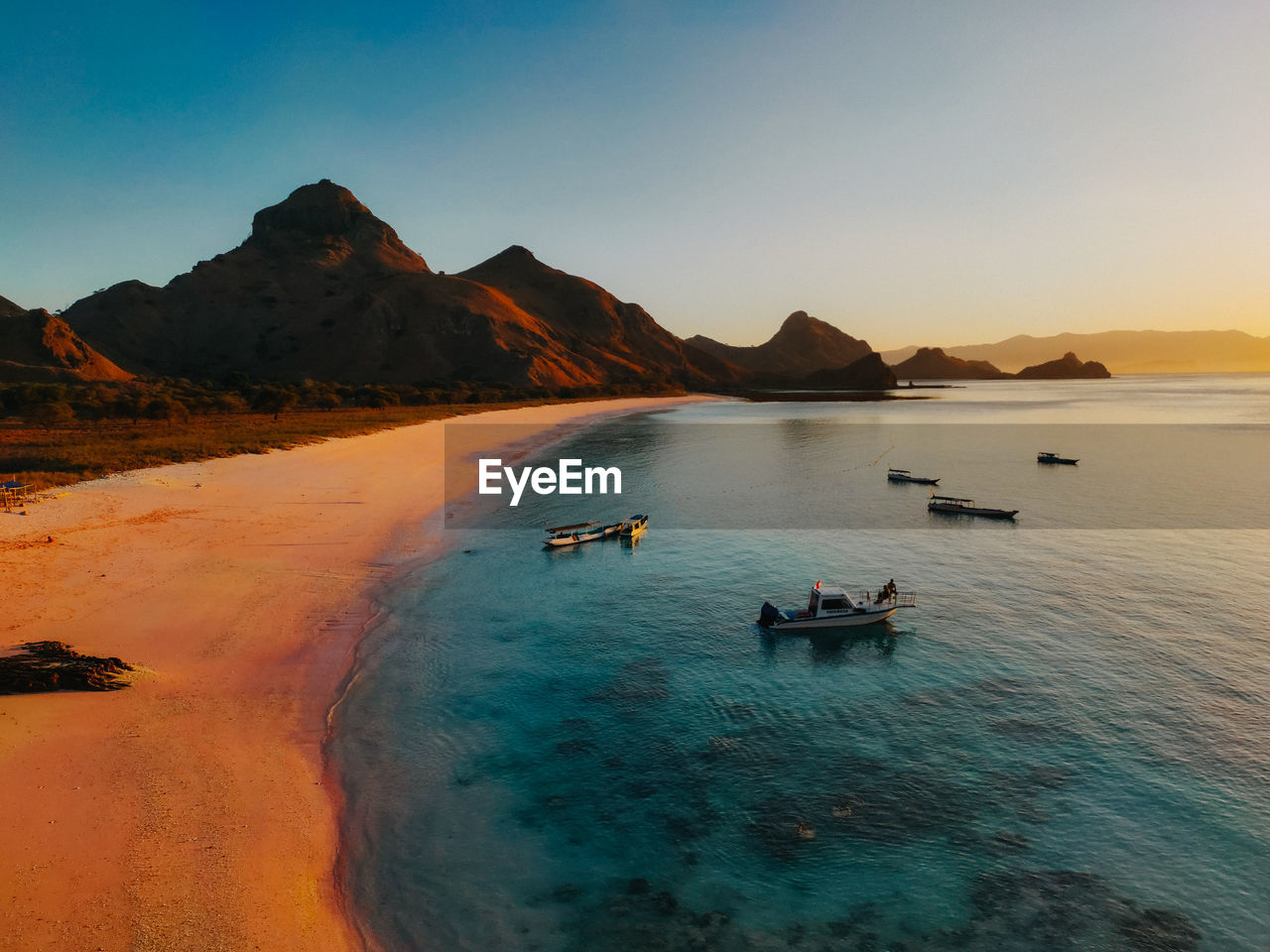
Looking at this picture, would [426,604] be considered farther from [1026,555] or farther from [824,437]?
[824,437]

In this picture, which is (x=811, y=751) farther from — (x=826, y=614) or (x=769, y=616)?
(x=826, y=614)

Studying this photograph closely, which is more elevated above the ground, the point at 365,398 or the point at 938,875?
the point at 365,398

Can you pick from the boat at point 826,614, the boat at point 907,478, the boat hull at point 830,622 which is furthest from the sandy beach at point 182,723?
the boat at point 907,478

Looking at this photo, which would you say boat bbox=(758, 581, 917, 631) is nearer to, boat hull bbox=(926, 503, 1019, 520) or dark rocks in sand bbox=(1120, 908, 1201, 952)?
dark rocks in sand bbox=(1120, 908, 1201, 952)

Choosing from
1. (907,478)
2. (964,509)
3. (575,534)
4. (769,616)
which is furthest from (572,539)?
(907,478)

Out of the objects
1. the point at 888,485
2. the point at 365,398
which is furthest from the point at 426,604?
the point at 365,398
